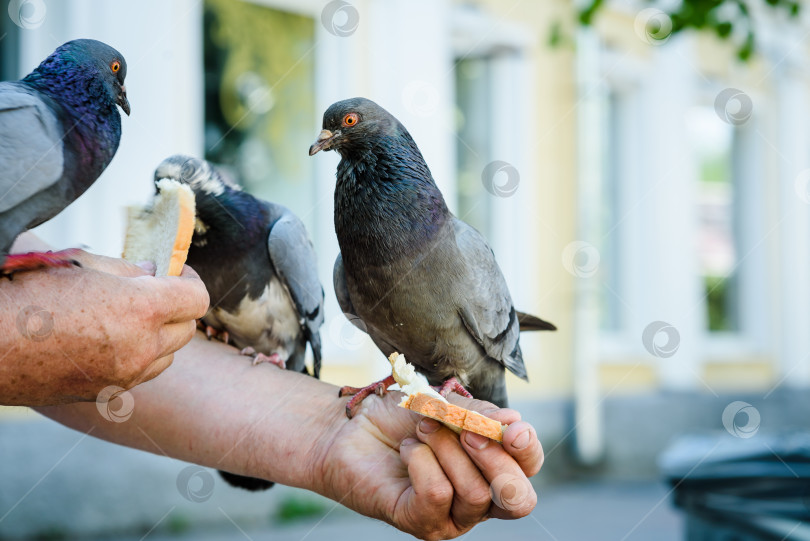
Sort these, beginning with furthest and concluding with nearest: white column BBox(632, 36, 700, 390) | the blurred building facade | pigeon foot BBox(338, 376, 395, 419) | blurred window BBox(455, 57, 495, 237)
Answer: white column BBox(632, 36, 700, 390)
blurred window BBox(455, 57, 495, 237)
the blurred building facade
pigeon foot BBox(338, 376, 395, 419)

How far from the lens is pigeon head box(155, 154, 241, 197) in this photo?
1.79 meters

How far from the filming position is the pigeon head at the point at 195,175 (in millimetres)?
1786

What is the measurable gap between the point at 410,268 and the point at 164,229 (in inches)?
24.5

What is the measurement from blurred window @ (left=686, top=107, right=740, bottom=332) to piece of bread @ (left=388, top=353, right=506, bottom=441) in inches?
460

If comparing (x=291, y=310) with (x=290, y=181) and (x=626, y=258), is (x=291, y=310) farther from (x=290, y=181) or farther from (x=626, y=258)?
(x=626, y=258)

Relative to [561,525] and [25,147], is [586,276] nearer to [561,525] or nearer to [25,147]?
[561,525]

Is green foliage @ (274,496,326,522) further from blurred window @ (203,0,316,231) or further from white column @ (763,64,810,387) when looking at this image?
white column @ (763,64,810,387)

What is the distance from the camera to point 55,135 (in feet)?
4.93

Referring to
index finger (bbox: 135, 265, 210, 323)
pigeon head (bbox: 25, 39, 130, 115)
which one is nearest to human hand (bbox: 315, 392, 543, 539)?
index finger (bbox: 135, 265, 210, 323)

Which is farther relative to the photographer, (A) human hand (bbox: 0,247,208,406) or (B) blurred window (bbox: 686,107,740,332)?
(B) blurred window (bbox: 686,107,740,332)

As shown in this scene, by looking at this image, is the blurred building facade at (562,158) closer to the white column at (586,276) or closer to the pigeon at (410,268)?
the white column at (586,276)

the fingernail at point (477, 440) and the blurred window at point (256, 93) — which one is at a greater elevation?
the blurred window at point (256, 93)

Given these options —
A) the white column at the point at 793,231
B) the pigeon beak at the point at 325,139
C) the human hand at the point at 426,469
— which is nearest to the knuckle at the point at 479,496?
the human hand at the point at 426,469

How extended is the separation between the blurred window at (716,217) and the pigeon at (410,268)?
11080mm
